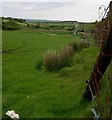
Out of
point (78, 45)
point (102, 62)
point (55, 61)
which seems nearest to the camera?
point (102, 62)

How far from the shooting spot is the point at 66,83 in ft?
42.2

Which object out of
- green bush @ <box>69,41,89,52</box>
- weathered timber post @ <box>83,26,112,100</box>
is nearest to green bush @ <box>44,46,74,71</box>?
green bush @ <box>69,41,89,52</box>

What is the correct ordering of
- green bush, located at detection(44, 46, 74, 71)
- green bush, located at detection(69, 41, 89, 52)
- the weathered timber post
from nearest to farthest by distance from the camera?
the weathered timber post
green bush, located at detection(44, 46, 74, 71)
green bush, located at detection(69, 41, 89, 52)

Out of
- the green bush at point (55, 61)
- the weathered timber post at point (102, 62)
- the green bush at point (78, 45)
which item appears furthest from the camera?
the green bush at point (78, 45)

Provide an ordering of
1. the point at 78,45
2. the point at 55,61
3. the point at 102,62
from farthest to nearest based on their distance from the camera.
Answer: the point at 78,45 → the point at 55,61 → the point at 102,62

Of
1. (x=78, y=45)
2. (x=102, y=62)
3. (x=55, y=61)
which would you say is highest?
(x=102, y=62)

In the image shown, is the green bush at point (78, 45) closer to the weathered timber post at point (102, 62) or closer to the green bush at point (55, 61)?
the green bush at point (55, 61)

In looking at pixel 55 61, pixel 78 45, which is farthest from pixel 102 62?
pixel 78 45

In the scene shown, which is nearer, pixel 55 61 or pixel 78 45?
pixel 55 61

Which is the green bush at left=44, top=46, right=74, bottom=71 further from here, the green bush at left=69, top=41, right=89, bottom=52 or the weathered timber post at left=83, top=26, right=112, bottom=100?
the weathered timber post at left=83, top=26, right=112, bottom=100

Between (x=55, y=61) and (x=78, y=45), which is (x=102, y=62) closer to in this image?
(x=55, y=61)

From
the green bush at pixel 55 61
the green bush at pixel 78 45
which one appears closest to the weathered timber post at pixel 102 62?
the green bush at pixel 55 61

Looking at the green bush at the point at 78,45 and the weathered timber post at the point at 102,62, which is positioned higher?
the weathered timber post at the point at 102,62

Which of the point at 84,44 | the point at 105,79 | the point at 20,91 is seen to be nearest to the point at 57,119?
the point at 105,79
